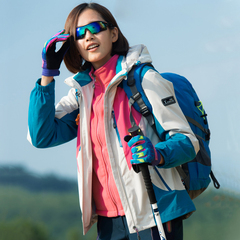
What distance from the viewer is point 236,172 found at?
4375mm

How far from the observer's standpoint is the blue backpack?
146 centimetres

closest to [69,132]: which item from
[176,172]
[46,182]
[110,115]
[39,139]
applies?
[39,139]

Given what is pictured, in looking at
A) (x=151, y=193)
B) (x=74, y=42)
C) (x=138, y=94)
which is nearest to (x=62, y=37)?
(x=74, y=42)

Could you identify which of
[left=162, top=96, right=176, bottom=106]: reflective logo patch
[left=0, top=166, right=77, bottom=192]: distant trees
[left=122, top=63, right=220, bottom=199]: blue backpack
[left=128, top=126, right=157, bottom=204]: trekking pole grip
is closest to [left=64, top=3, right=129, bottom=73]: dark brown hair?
[left=122, top=63, right=220, bottom=199]: blue backpack

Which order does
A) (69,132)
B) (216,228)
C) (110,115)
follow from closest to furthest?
(110,115) < (69,132) < (216,228)

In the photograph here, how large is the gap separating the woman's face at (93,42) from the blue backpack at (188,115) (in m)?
0.23

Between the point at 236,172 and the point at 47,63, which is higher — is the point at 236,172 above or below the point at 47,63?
below

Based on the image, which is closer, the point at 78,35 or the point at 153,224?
the point at 153,224

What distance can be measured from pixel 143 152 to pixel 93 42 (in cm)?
70

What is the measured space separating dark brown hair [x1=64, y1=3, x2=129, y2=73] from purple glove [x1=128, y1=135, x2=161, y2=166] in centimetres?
61

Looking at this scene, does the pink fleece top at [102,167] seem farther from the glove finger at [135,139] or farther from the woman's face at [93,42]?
the glove finger at [135,139]

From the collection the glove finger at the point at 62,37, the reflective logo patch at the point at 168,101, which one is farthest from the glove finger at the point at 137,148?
the glove finger at the point at 62,37

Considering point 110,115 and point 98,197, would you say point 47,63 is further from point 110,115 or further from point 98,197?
point 98,197

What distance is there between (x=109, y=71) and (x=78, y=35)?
0.82 ft
